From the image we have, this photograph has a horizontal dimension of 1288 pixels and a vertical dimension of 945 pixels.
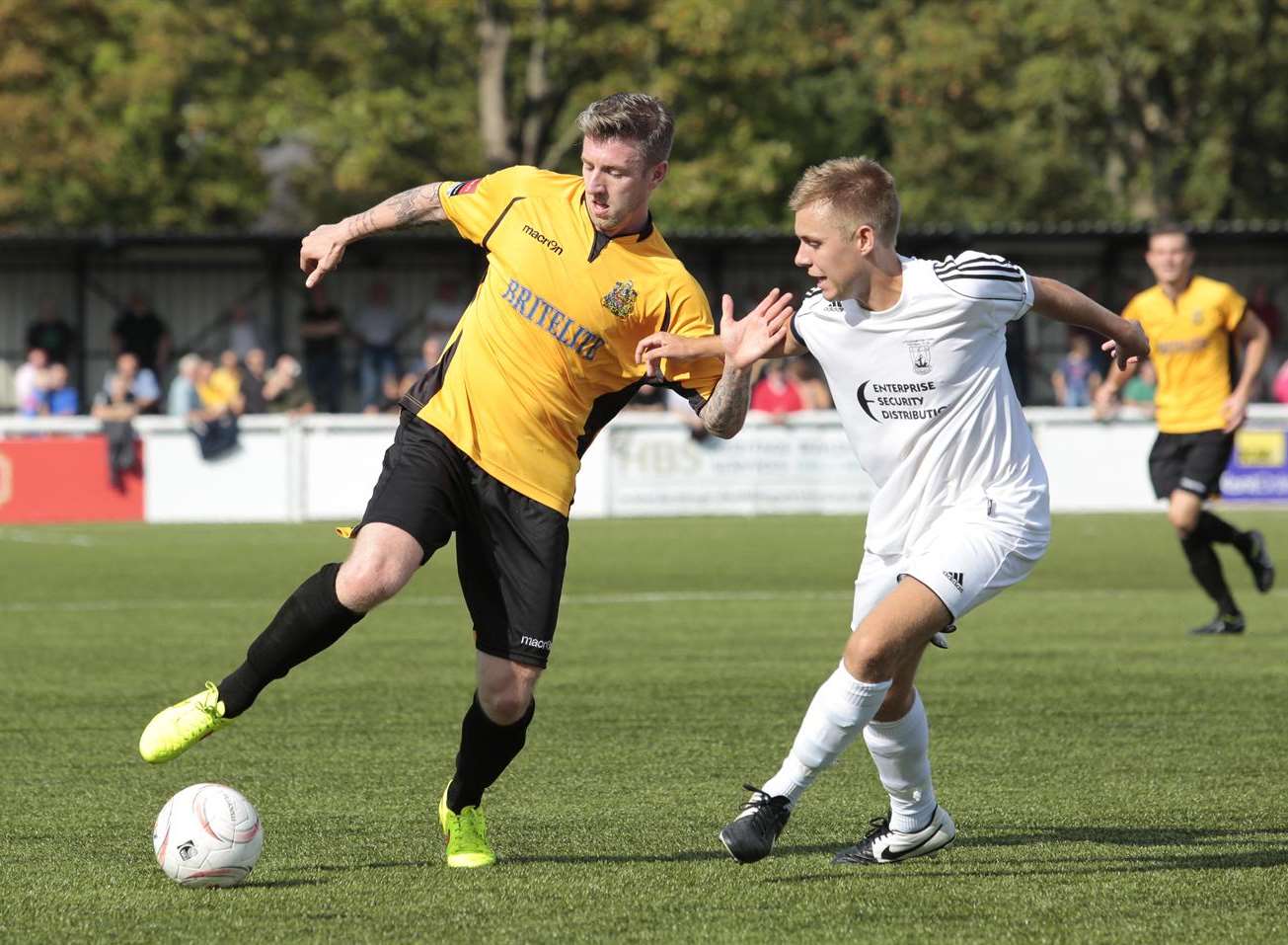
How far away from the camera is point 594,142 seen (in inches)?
229

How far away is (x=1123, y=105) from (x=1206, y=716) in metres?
31.6

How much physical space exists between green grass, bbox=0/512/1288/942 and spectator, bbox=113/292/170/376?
47.3ft

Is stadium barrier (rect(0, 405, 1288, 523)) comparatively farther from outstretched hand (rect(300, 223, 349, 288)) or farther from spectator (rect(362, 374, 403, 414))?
outstretched hand (rect(300, 223, 349, 288))

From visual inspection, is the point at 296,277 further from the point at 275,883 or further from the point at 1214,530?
the point at 275,883

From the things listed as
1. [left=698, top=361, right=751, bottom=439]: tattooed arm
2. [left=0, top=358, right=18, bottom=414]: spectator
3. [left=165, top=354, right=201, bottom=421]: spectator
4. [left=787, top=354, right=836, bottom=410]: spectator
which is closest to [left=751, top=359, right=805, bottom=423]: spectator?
[left=787, top=354, right=836, bottom=410]: spectator

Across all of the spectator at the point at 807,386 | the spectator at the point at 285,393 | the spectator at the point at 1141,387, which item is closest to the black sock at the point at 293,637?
the spectator at the point at 285,393

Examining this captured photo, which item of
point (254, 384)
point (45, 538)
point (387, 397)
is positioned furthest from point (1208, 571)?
point (387, 397)

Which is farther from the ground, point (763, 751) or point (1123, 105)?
point (1123, 105)

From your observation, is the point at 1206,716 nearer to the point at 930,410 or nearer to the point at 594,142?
the point at 930,410

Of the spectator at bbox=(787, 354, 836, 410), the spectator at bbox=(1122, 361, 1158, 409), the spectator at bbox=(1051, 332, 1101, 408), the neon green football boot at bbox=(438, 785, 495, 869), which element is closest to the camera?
the neon green football boot at bbox=(438, 785, 495, 869)

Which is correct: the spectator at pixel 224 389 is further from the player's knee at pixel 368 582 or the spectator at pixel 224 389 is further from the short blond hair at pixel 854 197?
the short blond hair at pixel 854 197

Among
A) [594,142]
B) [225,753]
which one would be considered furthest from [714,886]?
[225,753]

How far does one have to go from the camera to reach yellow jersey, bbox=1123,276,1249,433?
40.7 ft

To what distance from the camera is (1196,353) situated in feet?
40.9
